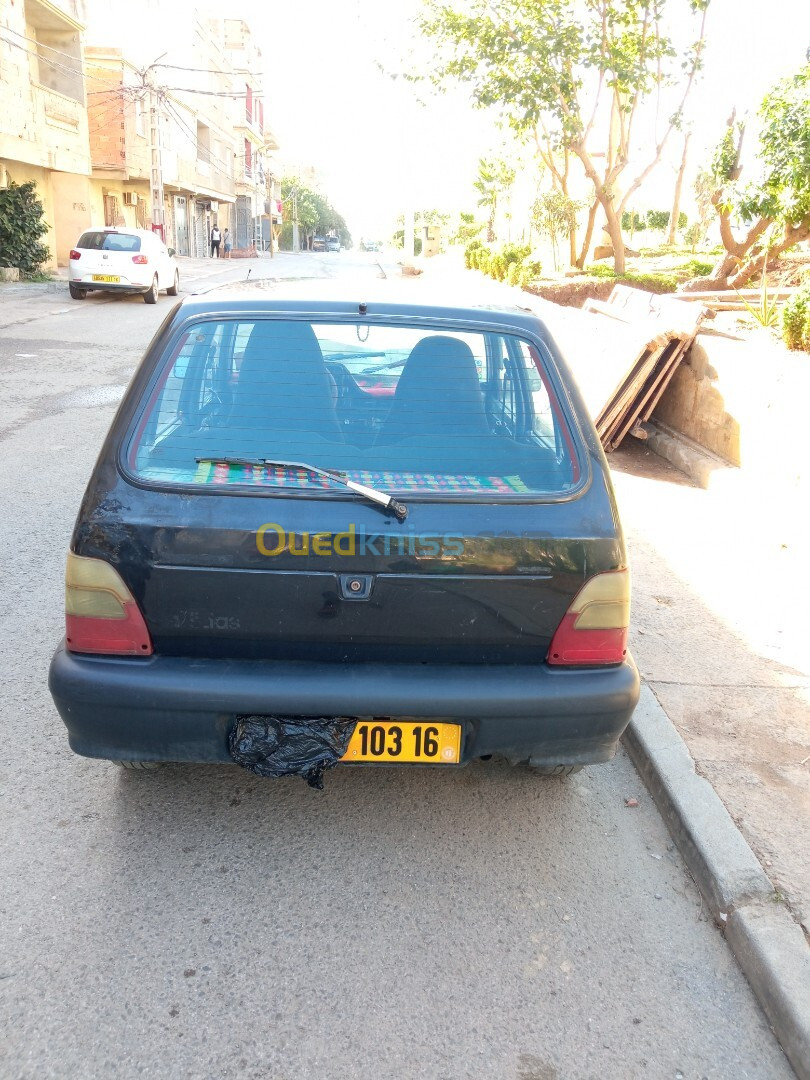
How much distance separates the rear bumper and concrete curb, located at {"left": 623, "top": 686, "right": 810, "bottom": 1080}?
571 mm

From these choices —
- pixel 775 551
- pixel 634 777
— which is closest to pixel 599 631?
pixel 634 777

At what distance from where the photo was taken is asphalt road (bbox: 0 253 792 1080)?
207 centimetres

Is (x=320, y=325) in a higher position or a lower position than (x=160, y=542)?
higher

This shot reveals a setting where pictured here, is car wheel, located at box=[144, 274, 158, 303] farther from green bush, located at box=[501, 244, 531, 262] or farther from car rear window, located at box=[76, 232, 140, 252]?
green bush, located at box=[501, 244, 531, 262]

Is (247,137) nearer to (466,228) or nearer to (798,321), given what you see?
(466,228)

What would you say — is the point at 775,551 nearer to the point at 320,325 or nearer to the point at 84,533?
the point at 320,325

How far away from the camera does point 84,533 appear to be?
2.42m

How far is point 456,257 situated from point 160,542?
1820 inches

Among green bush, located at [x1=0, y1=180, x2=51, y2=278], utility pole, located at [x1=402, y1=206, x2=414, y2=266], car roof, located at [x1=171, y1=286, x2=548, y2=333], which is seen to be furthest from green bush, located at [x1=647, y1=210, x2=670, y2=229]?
car roof, located at [x1=171, y1=286, x2=548, y2=333]

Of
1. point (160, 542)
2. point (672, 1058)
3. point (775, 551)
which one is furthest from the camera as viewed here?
point (775, 551)

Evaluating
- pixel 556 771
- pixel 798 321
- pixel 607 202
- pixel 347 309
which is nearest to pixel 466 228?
pixel 607 202

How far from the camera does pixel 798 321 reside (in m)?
7.18

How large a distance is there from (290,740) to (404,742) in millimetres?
315

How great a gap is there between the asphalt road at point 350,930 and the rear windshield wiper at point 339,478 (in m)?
1.12
